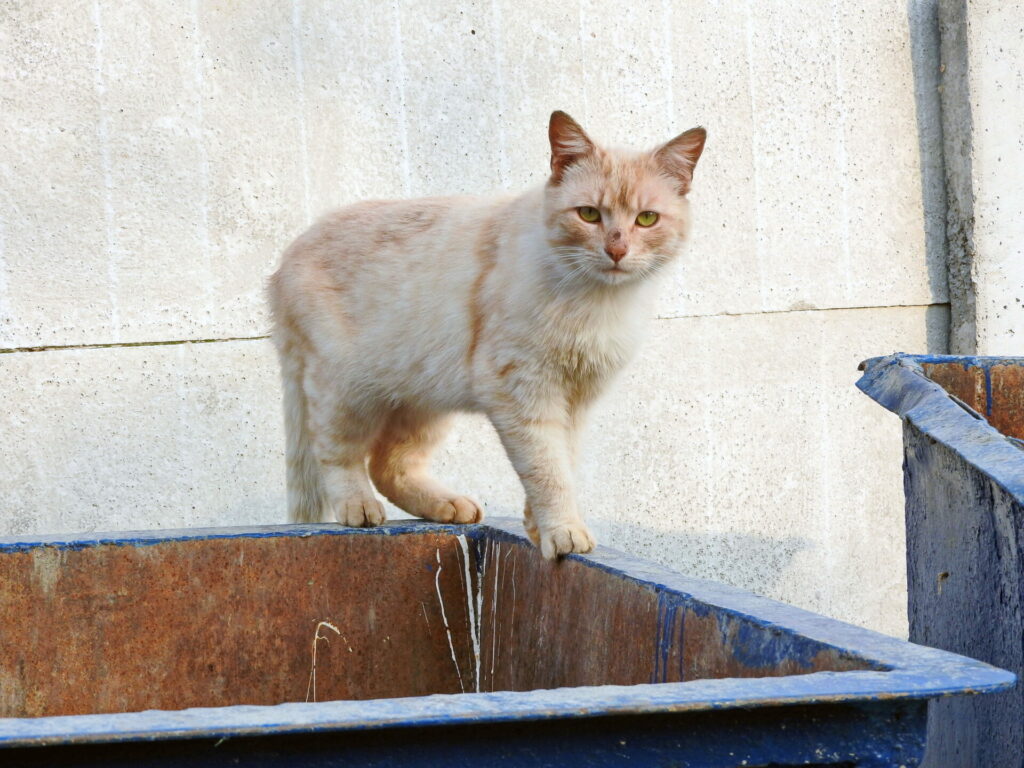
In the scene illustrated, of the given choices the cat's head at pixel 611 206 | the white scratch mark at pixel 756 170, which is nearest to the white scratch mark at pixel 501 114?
the white scratch mark at pixel 756 170

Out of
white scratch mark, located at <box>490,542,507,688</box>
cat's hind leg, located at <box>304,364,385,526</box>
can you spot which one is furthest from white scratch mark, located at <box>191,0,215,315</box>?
white scratch mark, located at <box>490,542,507,688</box>

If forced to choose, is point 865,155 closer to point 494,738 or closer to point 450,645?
point 450,645

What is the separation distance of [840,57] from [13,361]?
291 centimetres

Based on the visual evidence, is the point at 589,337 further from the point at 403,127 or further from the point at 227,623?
the point at 403,127

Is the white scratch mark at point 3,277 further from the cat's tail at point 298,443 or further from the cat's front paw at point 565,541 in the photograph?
the cat's front paw at point 565,541

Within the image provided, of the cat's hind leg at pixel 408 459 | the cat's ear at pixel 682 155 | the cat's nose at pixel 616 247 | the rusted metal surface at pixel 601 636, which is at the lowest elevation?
the rusted metal surface at pixel 601 636

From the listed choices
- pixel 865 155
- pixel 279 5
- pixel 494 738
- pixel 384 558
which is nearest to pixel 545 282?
pixel 384 558

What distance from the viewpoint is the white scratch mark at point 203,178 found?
3566 mm

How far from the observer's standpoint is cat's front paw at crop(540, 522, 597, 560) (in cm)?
207

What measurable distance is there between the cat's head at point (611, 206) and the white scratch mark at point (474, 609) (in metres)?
0.59

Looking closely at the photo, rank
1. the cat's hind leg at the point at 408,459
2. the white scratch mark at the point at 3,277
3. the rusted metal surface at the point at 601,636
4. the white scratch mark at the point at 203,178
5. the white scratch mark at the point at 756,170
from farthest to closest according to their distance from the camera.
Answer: the white scratch mark at the point at 756,170
the white scratch mark at the point at 203,178
the white scratch mark at the point at 3,277
the cat's hind leg at the point at 408,459
the rusted metal surface at the point at 601,636

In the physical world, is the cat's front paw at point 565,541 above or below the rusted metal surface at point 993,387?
below

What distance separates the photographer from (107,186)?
349cm

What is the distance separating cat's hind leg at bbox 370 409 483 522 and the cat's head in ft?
2.51
